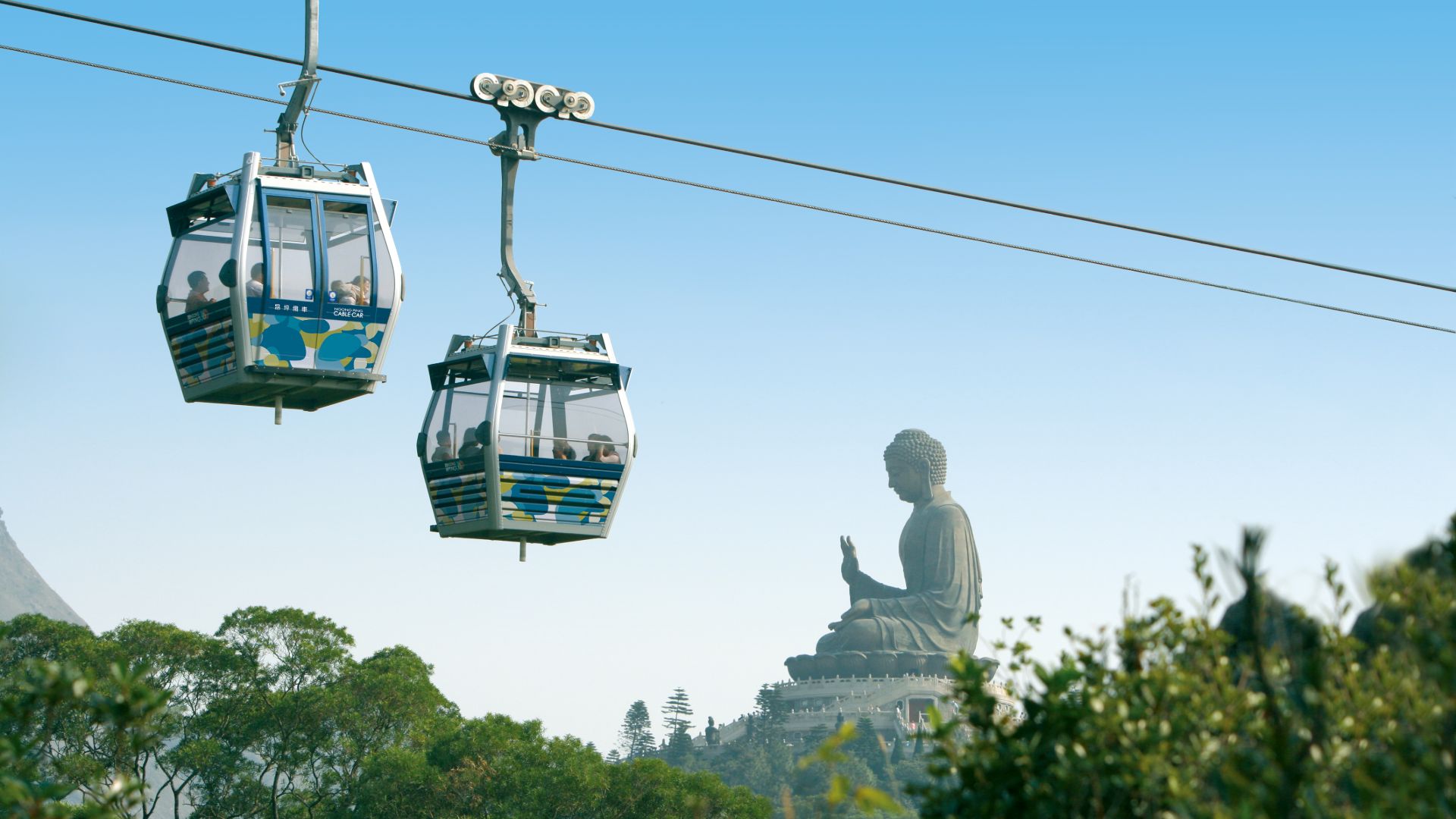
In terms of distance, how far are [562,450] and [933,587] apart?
11199 cm

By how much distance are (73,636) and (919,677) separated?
264 ft

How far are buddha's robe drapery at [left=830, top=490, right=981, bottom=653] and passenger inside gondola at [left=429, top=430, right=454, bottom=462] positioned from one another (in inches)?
4346

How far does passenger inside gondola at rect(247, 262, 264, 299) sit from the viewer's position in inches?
656

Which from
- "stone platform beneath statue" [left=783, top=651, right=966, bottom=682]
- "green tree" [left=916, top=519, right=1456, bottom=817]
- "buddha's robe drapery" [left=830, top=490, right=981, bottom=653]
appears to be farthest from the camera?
"stone platform beneath statue" [left=783, top=651, right=966, bottom=682]

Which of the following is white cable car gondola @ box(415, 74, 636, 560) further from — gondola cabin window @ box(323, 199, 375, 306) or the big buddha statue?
the big buddha statue

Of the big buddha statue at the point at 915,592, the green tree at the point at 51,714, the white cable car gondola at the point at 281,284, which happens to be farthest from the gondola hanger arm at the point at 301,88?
the big buddha statue at the point at 915,592

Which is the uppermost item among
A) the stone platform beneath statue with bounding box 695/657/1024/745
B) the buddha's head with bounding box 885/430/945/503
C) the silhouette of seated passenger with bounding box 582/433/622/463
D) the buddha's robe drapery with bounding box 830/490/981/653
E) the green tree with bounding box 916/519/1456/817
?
the buddha's head with bounding box 885/430/945/503

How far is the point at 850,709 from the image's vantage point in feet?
430

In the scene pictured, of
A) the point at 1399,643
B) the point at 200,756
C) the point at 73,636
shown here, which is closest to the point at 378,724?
the point at 200,756

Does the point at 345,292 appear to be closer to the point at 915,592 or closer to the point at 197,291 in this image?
the point at 197,291

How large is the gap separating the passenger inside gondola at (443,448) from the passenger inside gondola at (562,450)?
102cm

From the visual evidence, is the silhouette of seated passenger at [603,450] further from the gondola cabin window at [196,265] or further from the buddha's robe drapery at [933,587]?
the buddha's robe drapery at [933,587]

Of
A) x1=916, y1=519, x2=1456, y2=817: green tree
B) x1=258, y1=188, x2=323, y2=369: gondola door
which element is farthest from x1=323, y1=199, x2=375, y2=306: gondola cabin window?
x1=916, y1=519, x2=1456, y2=817: green tree

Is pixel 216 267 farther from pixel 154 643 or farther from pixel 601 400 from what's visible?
pixel 154 643
